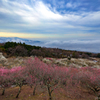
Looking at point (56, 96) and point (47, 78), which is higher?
point (47, 78)

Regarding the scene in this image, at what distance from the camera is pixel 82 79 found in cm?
928

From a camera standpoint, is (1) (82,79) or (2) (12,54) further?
(2) (12,54)

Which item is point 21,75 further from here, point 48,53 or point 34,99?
point 48,53

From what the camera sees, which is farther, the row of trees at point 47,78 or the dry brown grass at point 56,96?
the dry brown grass at point 56,96

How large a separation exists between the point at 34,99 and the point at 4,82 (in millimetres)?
3747

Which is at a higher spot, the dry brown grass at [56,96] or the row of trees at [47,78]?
the row of trees at [47,78]

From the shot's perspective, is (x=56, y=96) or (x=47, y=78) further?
(x=56, y=96)

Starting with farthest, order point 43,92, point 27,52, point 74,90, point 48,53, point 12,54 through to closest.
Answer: point 48,53 → point 27,52 → point 12,54 → point 43,92 → point 74,90

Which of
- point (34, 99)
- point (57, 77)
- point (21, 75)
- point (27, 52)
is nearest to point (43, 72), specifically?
point (57, 77)

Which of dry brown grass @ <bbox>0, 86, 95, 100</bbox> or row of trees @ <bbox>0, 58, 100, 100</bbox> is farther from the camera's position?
dry brown grass @ <bbox>0, 86, 95, 100</bbox>

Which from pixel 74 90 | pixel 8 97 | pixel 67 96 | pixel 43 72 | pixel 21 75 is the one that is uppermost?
pixel 43 72

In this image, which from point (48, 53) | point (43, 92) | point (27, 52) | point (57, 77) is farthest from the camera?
point (48, 53)

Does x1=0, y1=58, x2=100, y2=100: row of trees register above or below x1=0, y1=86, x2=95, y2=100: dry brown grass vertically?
above

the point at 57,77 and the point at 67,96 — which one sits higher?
the point at 57,77
